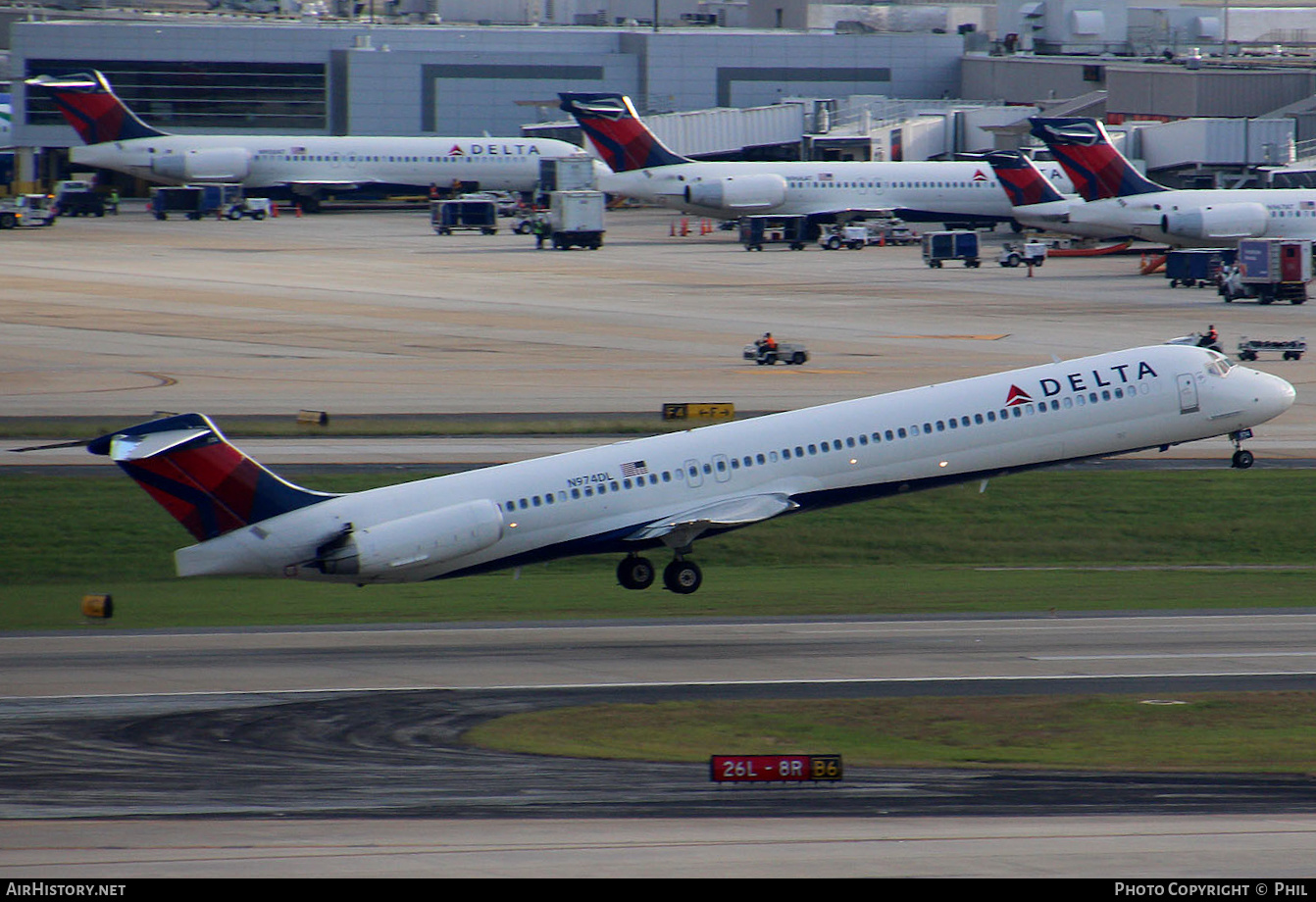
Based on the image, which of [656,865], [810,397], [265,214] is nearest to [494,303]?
[810,397]

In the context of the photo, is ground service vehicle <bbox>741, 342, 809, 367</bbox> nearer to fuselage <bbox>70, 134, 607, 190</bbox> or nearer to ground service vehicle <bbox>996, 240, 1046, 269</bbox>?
ground service vehicle <bbox>996, 240, 1046, 269</bbox>

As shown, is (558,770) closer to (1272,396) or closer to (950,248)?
(1272,396)

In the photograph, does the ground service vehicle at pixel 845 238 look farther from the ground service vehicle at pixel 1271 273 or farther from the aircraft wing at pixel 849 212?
the ground service vehicle at pixel 1271 273

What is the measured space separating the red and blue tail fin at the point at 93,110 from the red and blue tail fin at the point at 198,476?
355 feet

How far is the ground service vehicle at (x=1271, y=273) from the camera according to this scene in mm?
88250

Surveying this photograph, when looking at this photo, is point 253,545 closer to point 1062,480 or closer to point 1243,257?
point 1062,480

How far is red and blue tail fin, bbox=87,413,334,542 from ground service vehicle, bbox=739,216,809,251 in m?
85.2

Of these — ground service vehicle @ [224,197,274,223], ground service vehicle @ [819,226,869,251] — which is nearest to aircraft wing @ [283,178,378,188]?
ground service vehicle @ [224,197,274,223]

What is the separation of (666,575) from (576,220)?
255 ft

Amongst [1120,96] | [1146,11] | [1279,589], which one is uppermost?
[1146,11]

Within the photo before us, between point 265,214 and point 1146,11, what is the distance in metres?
103

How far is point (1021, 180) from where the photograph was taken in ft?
355

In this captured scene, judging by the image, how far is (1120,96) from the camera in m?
141

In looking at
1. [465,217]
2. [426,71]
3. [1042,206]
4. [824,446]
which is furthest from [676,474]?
[426,71]
